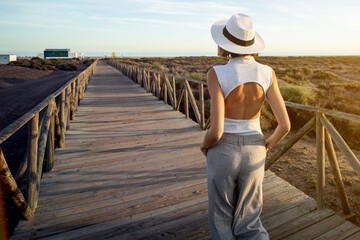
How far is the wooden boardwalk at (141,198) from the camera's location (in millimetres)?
2307

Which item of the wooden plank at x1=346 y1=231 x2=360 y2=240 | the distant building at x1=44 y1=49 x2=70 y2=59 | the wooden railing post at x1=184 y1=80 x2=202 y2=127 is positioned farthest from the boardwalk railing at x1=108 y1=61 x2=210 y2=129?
the distant building at x1=44 y1=49 x2=70 y2=59

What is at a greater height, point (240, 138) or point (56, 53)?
point (56, 53)

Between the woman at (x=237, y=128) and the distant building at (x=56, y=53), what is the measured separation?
113440 mm

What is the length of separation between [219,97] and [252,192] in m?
0.66

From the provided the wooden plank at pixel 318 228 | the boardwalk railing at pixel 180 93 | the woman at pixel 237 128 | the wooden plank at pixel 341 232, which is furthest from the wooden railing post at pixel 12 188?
the boardwalk railing at pixel 180 93

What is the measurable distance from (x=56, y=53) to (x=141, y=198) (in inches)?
4490

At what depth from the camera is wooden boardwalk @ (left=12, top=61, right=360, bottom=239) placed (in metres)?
2.31

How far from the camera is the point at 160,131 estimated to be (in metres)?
5.45

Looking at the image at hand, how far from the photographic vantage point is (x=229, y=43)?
1508 mm

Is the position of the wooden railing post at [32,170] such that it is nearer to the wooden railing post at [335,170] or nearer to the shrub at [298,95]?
the wooden railing post at [335,170]

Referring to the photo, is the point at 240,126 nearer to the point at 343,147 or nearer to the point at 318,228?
the point at 343,147

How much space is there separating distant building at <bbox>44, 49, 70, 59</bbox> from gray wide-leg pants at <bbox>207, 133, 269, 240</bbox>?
11352cm

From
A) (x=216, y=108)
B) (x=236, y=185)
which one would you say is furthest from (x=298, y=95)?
(x=216, y=108)

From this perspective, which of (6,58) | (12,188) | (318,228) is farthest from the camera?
(6,58)
